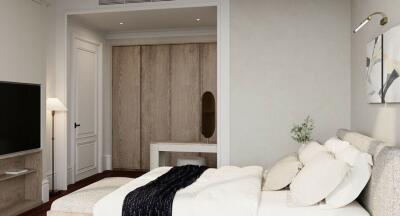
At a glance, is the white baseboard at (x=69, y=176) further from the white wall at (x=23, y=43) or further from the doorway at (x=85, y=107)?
the white wall at (x=23, y=43)

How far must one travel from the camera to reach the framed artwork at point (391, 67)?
8.27 ft

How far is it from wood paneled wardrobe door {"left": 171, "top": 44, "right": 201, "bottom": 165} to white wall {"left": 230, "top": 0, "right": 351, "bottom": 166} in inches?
69.8

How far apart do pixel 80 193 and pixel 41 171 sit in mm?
1791

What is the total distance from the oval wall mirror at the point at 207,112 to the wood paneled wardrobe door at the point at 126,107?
123cm

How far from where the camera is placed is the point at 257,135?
4660mm

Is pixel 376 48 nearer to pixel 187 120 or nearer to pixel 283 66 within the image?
pixel 283 66

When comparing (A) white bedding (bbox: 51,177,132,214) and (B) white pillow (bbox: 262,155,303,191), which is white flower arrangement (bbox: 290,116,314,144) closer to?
(B) white pillow (bbox: 262,155,303,191)

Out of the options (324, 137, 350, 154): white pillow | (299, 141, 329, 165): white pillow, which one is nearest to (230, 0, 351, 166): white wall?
(299, 141, 329, 165): white pillow

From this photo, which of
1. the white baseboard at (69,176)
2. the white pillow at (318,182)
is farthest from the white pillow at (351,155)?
the white baseboard at (69,176)

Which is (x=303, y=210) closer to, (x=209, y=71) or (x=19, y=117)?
(x=19, y=117)

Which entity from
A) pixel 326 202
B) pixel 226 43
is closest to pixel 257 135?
pixel 226 43

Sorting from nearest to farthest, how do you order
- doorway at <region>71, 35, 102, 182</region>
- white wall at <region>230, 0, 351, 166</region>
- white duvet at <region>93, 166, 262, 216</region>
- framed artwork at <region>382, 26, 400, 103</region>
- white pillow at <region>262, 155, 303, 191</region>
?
white duvet at <region>93, 166, 262, 216</region>
framed artwork at <region>382, 26, 400, 103</region>
white pillow at <region>262, 155, 303, 191</region>
white wall at <region>230, 0, 351, 166</region>
doorway at <region>71, 35, 102, 182</region>

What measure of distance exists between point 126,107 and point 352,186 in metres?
5.01

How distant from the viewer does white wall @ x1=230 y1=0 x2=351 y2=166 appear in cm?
445
